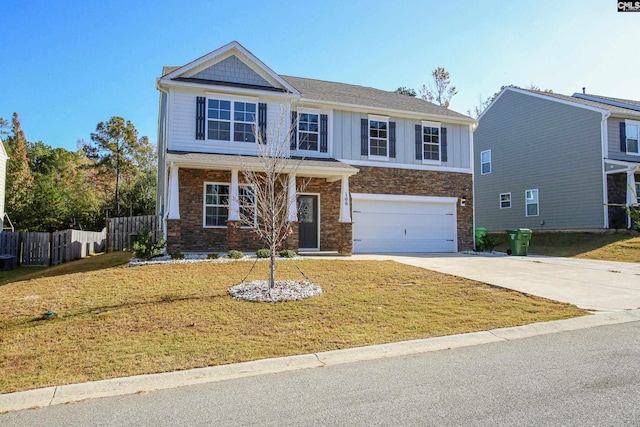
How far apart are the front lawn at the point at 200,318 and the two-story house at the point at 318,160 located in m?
4.32

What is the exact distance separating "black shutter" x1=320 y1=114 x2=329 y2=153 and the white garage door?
2143 millimetres

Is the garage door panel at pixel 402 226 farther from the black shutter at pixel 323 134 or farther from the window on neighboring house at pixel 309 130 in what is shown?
Answer: the window on neighboring house at pixel 309 130

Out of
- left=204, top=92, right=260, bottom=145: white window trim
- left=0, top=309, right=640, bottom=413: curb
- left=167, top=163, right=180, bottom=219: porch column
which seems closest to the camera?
left=0, top=309, right=640, bottom=413: curb

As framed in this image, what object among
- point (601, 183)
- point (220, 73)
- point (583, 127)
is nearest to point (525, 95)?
point (583, 127)

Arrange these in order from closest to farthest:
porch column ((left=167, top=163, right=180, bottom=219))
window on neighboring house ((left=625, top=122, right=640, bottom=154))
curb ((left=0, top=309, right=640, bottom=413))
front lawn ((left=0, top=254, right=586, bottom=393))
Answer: curb ((left=0, top=309, right=640, bottom=413)) → front lawn ((left=0, top=254, right=586, bottom=393)) → porch column ((left=167, top=163, right=180, bottom=219)) → window on neighboring house ((left=625, top=122, right=640, bottom=154))

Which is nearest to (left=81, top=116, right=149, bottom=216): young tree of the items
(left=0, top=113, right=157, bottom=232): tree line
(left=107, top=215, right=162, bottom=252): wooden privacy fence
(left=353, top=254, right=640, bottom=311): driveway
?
(left=0, top=113, right=157, bottom=232): tree line

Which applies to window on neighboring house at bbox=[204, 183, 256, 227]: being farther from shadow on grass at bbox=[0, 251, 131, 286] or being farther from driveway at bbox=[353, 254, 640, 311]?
driveway at bbox=[353, 254, 640, 311]

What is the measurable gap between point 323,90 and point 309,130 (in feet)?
8.17

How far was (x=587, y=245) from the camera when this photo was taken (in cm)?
1875

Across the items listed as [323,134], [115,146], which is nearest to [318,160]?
[323,134]

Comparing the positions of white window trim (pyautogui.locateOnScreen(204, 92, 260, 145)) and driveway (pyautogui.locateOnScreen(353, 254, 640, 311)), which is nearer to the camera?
driveway (pyautogui.locateOnScreen(353, 254, 640, 311))

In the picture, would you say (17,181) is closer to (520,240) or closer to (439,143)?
(439,143)

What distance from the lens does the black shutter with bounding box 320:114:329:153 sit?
54.2 ft

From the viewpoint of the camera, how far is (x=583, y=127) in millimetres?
21172
